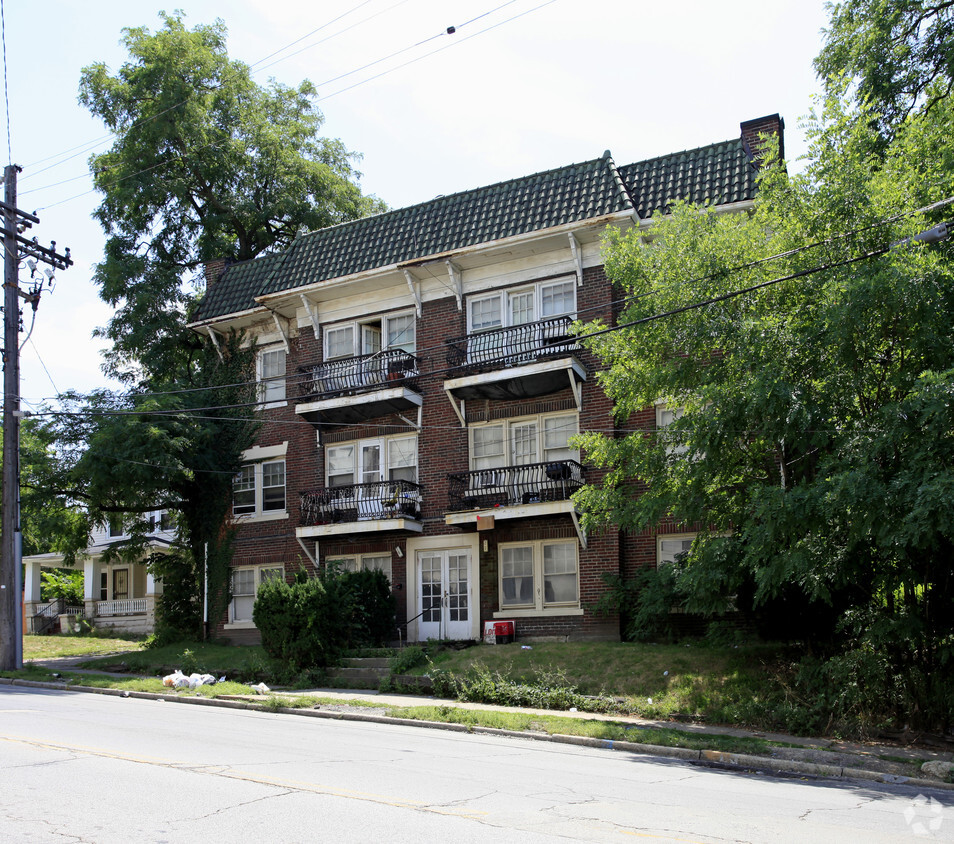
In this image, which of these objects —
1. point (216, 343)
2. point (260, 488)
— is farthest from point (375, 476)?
point (216, 343)

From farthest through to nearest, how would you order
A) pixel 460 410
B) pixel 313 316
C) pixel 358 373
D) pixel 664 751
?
pixel 313 316, pixel 358 373, pixel 460 410, pixel 664 751

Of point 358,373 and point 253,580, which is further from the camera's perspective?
point 253,580

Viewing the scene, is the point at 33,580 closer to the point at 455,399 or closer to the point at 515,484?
the point at 455,399

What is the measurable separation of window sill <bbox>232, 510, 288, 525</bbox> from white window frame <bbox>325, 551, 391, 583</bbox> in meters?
2.29

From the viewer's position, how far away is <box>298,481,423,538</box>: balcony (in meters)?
23.5

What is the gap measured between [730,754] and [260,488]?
18558mm

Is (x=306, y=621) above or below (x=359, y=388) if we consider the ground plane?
below

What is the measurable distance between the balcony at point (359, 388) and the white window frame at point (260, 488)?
2275mm

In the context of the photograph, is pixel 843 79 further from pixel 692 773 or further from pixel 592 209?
pixel 692 773

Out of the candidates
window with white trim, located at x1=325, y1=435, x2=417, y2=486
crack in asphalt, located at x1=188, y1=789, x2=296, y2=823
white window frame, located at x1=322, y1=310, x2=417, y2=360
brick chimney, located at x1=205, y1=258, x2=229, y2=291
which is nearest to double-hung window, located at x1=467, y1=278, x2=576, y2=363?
white window frame, located at x1=322, y1=310, x2=417, y2=360

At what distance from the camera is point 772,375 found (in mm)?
12711

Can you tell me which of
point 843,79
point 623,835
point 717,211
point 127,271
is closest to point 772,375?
point 843,79

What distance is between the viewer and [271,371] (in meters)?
27.8

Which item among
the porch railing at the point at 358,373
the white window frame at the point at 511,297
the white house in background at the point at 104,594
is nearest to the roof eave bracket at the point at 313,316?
the porch railing at the point at 358,373
